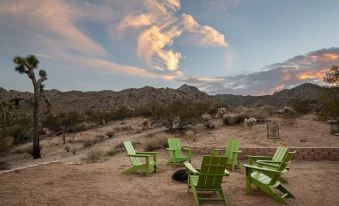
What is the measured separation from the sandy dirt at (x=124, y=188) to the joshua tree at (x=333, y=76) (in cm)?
402

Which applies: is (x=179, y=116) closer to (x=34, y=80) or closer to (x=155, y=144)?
(x=155, y=144)

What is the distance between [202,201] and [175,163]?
4361 millimetres

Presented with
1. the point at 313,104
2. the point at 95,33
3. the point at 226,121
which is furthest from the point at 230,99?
the point at 95,33

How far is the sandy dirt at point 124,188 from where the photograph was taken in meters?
6.36

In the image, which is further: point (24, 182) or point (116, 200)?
point (24, 182)

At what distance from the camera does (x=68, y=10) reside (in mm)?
15172

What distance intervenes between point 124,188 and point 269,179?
328cm

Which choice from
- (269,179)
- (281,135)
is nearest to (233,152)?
(269,179)

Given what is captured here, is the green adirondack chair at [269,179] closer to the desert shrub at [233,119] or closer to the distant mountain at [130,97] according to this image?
the desert shrub at [233,119]

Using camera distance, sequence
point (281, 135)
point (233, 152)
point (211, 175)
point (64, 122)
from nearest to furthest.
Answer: point (211, 175) < point (233, 152) < point (281, 135) < point (64, 122)

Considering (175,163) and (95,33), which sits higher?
(95,33)

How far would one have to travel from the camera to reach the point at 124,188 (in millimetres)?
7430

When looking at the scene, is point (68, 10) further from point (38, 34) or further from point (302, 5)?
point (302, 5)

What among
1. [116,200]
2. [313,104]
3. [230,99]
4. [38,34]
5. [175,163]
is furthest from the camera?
[230,99]
